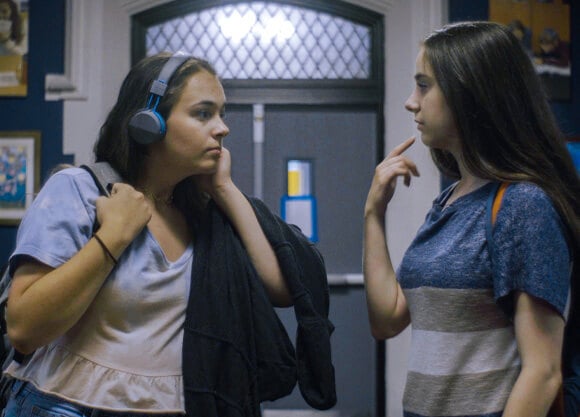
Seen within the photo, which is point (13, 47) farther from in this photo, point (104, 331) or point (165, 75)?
point (104, 331)

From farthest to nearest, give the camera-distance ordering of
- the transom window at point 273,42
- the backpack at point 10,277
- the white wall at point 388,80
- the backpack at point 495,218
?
the transom window at point 273,42 < the white wall at point 388,80 < the backpack at point 10,277 < the backpack at point 495,218

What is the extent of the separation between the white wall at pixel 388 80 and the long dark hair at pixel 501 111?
247 centimetres

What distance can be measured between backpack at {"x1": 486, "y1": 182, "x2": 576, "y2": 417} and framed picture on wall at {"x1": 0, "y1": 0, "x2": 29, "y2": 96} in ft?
10.7

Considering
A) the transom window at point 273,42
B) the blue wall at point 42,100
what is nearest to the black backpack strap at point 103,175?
the blue wall at point 42,100

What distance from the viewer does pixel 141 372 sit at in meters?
Answer: 1.33

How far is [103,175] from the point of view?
4.68ft

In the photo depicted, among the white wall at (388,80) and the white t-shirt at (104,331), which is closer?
the white t-shirt at (104,331)

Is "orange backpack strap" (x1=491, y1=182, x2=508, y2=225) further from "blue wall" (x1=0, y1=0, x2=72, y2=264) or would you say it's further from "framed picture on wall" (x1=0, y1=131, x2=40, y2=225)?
"framed picture on wall" (x1=0, y1=131, x2=40, y2=225)

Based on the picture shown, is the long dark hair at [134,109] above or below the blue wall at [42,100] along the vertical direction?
below

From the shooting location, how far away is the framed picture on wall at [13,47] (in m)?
3.87

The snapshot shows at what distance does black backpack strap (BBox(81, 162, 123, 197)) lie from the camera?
54.9 inches

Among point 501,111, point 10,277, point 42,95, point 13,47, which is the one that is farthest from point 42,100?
point 501,111

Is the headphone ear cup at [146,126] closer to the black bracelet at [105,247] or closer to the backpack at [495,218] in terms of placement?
the black bracelet at [105,247]

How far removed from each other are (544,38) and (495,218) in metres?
3.03
